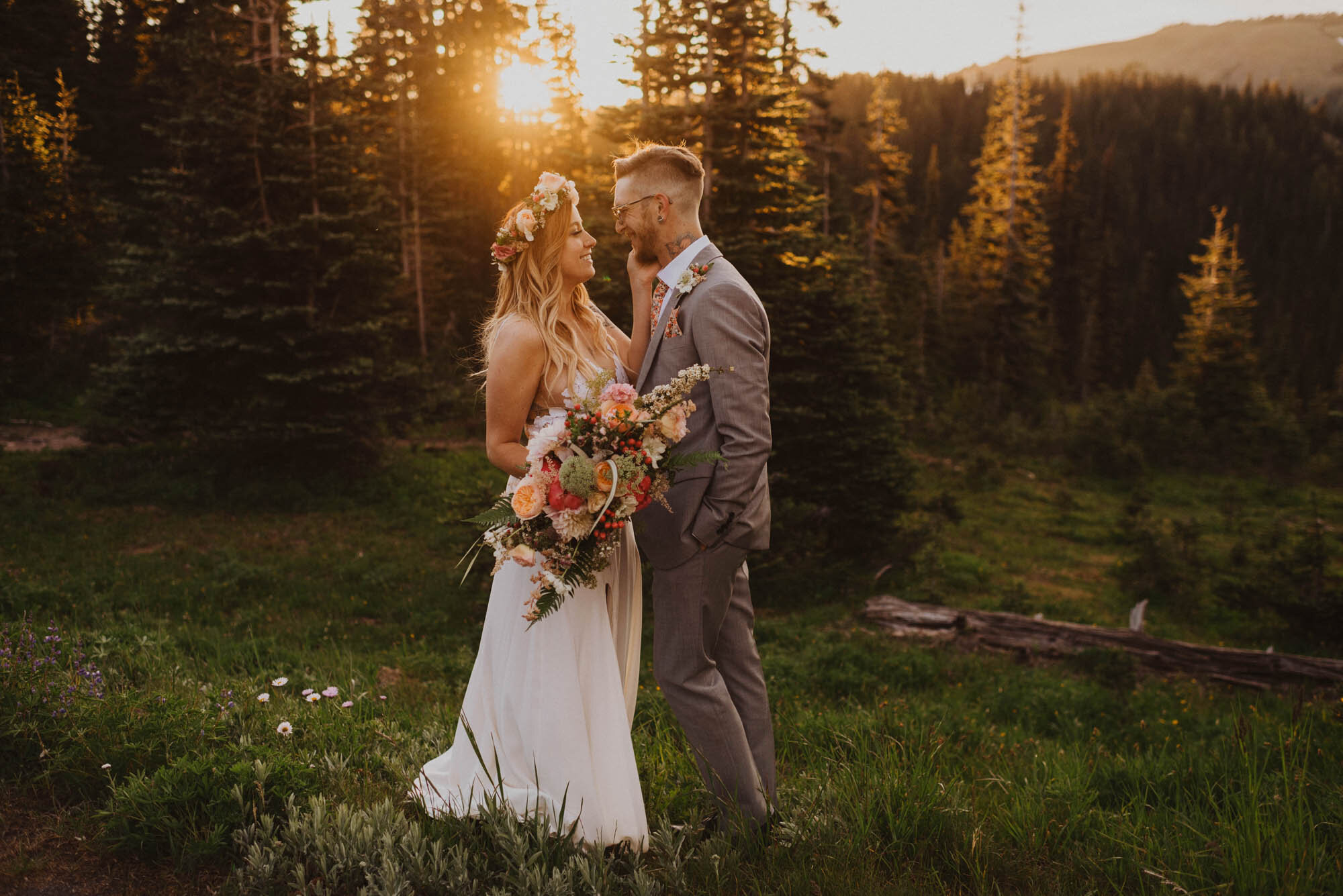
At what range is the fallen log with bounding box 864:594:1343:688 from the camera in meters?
9.00

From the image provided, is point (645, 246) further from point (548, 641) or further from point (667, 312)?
point (548, 641)

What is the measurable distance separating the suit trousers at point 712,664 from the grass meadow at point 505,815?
23cm

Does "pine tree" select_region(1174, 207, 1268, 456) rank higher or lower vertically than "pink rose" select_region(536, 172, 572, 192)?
lower

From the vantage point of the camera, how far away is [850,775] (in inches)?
151

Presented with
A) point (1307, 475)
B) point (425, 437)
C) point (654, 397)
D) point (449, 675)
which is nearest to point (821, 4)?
point (425, 437)

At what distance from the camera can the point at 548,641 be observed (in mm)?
3340

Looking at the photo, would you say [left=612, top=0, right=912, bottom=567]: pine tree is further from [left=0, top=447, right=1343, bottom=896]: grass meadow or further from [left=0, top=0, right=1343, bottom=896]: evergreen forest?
[left=0, top=447, right=1343, bottom=896]: grass meadow

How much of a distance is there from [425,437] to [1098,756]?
57.8 feet

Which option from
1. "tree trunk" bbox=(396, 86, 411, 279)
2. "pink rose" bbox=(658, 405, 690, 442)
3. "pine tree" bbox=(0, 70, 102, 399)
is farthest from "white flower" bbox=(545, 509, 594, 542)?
"tree trunk" bbox=(396, 86, 411, 279)

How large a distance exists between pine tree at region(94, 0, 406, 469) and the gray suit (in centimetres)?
1248

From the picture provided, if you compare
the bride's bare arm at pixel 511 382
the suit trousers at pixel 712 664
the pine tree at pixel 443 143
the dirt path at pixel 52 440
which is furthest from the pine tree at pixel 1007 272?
the bride's bare arm at pixel 511 382

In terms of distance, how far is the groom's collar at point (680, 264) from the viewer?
3.30 metres

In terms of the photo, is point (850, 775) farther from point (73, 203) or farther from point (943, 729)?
point (73, 203)

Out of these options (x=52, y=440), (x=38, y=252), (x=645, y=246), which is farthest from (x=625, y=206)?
(x=38, y=252)
